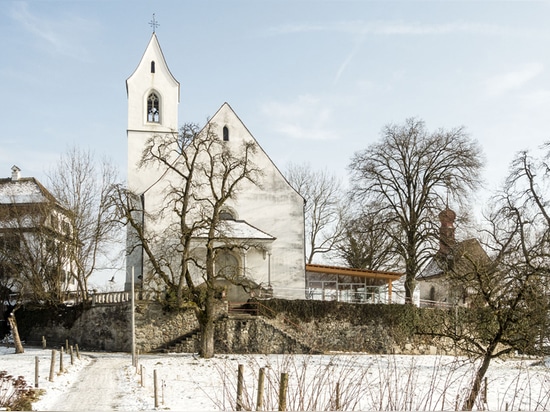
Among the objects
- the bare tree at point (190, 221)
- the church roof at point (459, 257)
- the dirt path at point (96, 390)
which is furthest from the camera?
the bare tree at point (190, 221)

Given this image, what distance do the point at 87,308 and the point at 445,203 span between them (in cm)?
2011

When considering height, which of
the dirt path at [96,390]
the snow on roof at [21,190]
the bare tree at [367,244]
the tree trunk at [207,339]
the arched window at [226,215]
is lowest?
the dirt path at [96,390]

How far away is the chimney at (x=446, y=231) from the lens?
116 feet

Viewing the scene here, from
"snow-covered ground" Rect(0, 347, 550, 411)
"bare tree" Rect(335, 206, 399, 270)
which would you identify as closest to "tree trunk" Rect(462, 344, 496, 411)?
"snow-covered ground" Rect(0, 347, 550, 411)

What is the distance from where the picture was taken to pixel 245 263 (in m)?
35.4

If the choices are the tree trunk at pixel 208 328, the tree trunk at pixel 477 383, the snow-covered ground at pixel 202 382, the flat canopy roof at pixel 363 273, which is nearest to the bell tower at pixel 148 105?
the flat canopy roof at pixel 363 273

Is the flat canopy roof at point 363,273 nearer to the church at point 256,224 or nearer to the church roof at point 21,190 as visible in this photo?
the church at point 256,224

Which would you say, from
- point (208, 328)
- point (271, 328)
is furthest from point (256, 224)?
point (208, 328)

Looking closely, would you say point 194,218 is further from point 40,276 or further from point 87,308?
point 40,276

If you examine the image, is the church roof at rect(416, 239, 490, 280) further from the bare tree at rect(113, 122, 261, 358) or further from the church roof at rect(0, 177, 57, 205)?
the church roof at rect(0, 177, 57, 205)

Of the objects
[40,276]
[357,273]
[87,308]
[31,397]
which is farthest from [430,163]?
[31,397]

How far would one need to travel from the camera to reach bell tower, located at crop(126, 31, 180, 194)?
4141 centimetres

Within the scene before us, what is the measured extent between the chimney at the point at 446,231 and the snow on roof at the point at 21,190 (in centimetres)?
2664

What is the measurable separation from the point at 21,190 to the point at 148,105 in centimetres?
1331
